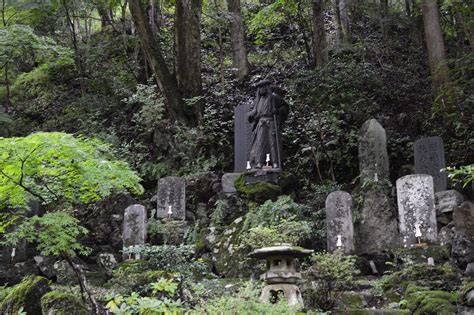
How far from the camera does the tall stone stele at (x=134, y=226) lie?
40.1 feet

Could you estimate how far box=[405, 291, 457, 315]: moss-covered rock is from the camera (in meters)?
5.97

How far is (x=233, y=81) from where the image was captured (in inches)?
797

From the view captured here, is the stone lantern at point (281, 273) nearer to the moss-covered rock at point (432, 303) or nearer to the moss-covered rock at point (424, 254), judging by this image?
the moss-covered rock at point (432, 303)

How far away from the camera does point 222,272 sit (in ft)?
33.7

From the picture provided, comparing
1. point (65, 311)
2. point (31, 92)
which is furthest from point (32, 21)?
point (65, 311)

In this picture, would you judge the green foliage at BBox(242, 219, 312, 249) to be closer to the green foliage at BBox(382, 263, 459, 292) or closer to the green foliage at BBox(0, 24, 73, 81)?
the green foliage at BBox(382, 263, 459, 292)

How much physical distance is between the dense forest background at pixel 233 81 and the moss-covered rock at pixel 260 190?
8.35ft

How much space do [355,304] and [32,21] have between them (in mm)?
17457

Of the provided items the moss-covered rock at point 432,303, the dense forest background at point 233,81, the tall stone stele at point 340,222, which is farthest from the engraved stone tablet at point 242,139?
the moss-covered rock at point 432,303

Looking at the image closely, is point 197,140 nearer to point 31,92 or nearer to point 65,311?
point 31,92

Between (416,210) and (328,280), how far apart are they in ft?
11.6

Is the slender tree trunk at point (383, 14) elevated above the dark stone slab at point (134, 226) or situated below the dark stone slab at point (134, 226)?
above

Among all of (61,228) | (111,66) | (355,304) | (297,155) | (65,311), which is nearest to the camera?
(65,311)

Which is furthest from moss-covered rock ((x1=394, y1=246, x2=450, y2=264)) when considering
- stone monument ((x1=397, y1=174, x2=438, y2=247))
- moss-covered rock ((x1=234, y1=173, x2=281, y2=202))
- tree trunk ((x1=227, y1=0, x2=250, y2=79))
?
tree trunk ((x1=227, y1=0, x2=250, y2=79))
